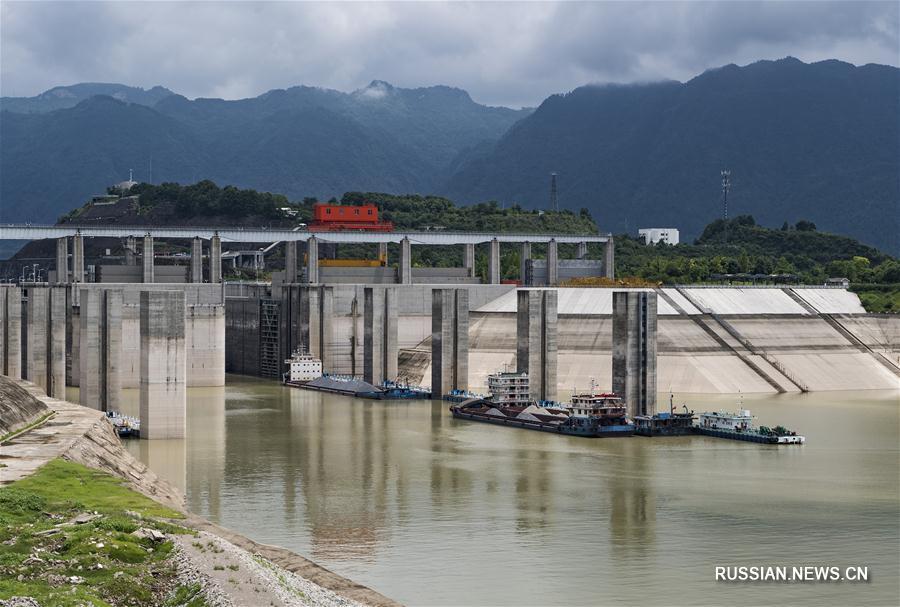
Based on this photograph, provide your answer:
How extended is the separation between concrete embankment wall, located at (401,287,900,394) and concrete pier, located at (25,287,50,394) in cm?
3602

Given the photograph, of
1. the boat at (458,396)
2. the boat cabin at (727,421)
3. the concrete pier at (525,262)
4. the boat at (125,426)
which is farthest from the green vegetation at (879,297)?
the boat at (125,426)

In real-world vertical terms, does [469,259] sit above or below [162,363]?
above

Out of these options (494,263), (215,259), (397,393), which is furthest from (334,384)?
(494,263)

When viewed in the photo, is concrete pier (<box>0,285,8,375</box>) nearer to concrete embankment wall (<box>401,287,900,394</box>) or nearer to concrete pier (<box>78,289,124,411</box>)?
concrete pier (<box>78,289,124,411</box>)

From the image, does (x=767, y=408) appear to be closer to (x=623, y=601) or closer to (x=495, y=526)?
(x=495, y=526)

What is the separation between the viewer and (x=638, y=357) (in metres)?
85.4

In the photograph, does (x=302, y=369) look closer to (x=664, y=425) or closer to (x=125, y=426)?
(x=125, y=426)

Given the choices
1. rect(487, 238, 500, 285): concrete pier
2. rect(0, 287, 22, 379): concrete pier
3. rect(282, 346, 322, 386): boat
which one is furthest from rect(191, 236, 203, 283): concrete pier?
rect(0, 287, 22, 379): concrete pier

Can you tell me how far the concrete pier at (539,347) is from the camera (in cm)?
9706

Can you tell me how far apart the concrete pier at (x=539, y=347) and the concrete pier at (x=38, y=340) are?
3395 cm

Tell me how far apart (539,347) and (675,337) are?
63.0 feet

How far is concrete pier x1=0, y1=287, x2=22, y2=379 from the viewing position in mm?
90438

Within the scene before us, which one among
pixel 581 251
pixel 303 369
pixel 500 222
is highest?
pixel 500 222

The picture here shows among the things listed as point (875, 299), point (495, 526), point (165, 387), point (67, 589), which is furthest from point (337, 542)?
point (875, 299)
